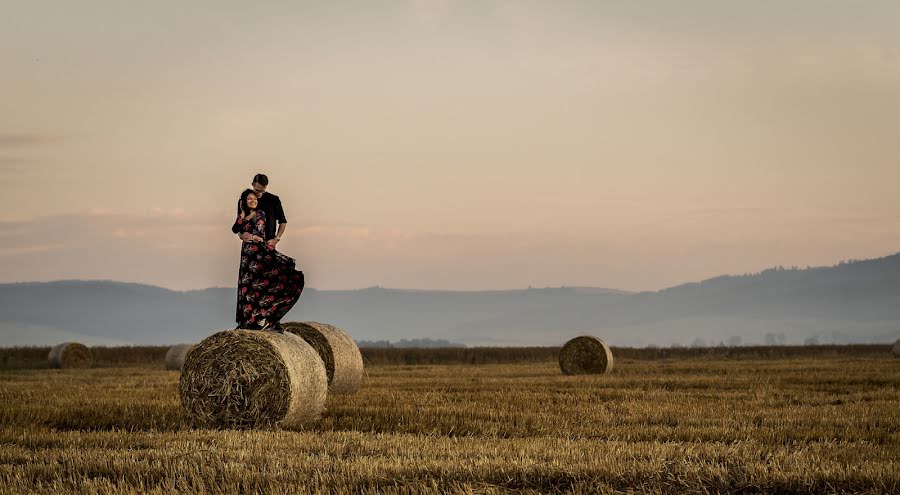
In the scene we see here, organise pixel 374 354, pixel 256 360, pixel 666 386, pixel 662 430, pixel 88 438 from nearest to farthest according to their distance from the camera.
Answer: pixel 88 438, pixel 662 430, pixel 256 360, pixel 666 386, pixel 374 354

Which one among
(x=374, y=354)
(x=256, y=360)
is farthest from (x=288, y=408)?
(x=374, y=354)

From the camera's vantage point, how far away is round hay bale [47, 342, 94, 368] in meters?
38.6

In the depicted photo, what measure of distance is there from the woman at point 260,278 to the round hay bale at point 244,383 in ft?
1.35

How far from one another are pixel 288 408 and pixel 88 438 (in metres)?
2.48

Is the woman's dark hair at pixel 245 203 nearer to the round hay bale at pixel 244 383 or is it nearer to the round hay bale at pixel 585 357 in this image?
the round hay bale at pixel 244 383

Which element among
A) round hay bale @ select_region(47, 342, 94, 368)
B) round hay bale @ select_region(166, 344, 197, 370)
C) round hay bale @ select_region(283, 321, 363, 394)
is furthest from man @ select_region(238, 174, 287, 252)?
round hay bale @ select_region(47, 342, 94, 368)

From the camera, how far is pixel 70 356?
128ft

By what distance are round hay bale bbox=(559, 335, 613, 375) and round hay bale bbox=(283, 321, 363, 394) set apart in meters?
11.4

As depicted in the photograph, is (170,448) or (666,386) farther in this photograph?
(666,386)

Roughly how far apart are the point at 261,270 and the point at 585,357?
1785 centimetres

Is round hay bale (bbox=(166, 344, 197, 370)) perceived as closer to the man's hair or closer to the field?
the field

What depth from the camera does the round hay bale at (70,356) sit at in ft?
127

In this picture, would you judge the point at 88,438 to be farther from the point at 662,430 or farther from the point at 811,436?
the point at 811,436

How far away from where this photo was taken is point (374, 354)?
155 ft
